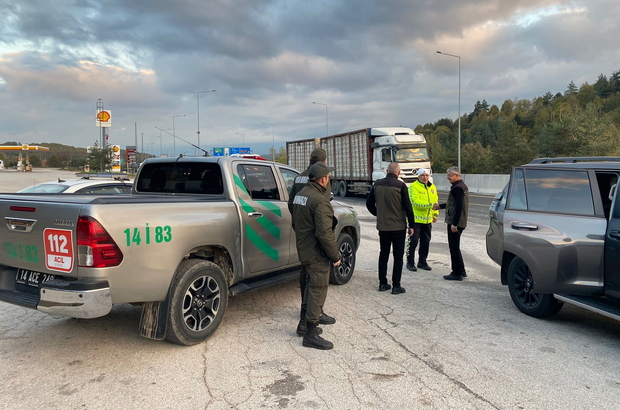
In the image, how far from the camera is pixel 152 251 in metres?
3.70

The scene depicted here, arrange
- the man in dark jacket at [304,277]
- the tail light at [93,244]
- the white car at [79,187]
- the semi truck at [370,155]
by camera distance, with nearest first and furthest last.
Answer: the tail light at [93,244]
the man in dark jacket at [304,277]
the white car at [79,187]
the semi truck at [370,155]

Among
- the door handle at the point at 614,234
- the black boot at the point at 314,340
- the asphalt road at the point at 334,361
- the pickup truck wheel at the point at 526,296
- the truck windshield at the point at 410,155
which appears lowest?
the asphalt road at the point at 334,361

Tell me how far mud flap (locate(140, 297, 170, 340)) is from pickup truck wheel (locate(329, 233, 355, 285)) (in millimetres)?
2908

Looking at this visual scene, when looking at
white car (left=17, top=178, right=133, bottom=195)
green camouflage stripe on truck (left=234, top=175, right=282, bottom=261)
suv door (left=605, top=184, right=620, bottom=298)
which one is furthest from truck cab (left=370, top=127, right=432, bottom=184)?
suv door (left=605, top=184, right=620, bottom=298)

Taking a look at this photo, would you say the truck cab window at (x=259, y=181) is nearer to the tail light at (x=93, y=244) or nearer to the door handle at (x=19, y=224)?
the tail light at (x=93, y=244)

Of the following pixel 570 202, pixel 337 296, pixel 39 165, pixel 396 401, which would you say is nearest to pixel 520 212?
pixel 570 202

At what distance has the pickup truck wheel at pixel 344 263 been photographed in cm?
639

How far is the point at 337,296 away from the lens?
5957 mm

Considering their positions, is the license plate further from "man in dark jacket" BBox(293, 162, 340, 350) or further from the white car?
the white car

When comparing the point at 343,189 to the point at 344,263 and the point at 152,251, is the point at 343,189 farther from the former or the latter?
the point at 152,251

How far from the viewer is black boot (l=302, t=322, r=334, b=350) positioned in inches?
164

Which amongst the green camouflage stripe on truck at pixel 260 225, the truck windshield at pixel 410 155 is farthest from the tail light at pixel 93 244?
the truck windshield at pixel 410 155

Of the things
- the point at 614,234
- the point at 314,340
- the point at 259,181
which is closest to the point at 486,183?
the point at 614,234

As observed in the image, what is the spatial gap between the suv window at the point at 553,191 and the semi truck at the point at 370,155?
1471 centimetres
